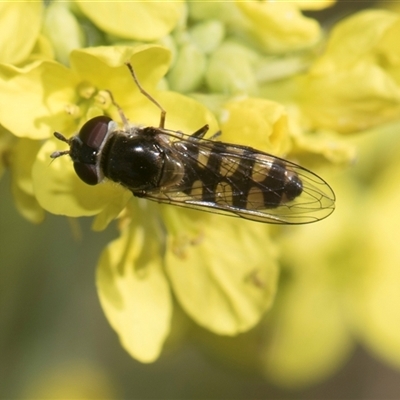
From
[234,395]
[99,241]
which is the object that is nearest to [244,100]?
[99,241]

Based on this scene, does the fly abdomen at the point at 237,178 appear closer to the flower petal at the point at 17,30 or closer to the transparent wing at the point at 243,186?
the transparent wing at the point at 243,186

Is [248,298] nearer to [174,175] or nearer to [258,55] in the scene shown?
[174,175]

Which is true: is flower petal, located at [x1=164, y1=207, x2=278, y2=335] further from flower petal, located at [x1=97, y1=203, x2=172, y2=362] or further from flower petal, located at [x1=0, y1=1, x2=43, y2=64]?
flower petal, located at [x1=0, y1=1, x2=43, y2=64]

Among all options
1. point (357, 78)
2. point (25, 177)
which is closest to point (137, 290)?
point (25, 177)

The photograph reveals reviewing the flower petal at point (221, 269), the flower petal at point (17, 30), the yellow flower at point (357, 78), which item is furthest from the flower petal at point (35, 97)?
the yellow flower at point (357, 78)

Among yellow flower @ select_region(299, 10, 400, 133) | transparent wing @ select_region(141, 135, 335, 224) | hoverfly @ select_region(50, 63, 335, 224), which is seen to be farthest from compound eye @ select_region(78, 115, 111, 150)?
yellow flower @ select_region(299, 10, 400, 133)

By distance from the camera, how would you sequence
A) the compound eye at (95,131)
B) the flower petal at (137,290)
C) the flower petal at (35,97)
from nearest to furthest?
the flower petal at (35,97)
the compound eye at (95,131)
the flower petal at (137,290)
